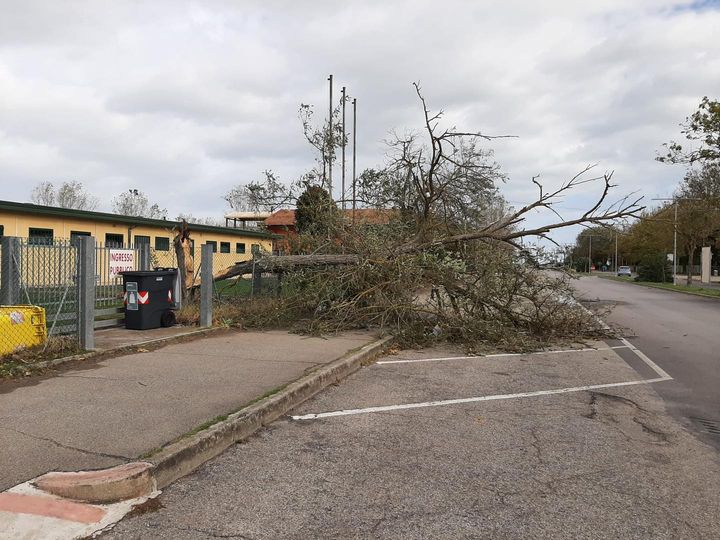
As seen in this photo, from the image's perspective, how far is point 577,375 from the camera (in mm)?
8039

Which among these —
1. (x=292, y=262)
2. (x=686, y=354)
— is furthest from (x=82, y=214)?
(x=686, y=354)

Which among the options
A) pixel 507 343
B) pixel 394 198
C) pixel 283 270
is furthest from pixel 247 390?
pixel 394 198

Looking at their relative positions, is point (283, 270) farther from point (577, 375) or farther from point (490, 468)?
point (490, 468)

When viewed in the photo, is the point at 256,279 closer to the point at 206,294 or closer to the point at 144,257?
the point at 206,294

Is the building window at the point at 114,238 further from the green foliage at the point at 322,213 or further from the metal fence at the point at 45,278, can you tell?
the metal fence at the point at 45,278

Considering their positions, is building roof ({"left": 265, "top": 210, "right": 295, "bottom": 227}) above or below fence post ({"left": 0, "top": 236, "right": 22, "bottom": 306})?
above

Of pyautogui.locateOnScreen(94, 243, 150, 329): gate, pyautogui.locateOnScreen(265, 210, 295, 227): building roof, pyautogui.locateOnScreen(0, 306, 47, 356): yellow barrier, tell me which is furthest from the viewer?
pyautogui.locateOnScreen(265, 210, 295, 227): building roof

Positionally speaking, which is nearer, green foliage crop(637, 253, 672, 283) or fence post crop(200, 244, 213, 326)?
fence post crop(200, 244, 213, 326)

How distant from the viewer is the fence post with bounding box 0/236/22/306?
25.7ft

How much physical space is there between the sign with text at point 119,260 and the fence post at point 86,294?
2031mm

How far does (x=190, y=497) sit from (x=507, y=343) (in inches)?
296

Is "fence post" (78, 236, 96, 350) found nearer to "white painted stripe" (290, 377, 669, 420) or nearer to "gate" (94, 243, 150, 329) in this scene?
"gate" (94, 243, 150, 329)

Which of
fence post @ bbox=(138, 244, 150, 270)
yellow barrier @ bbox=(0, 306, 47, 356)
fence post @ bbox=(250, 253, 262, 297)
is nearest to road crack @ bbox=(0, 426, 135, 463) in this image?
yellow barrier @ bbox=(0, 306, 47, 356)

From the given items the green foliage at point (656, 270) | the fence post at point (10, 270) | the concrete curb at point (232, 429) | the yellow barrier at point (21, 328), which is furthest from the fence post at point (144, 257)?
the green foliage at point (656, 270)
